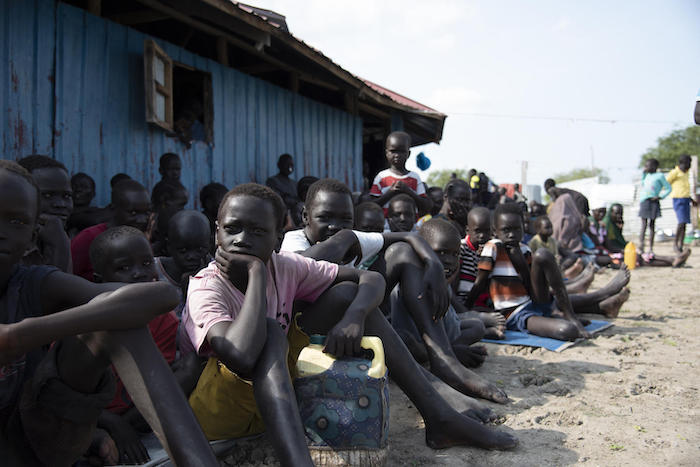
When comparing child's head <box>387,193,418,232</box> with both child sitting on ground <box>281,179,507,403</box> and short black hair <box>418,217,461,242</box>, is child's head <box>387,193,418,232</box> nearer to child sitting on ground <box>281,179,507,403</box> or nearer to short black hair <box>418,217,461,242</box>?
short black hair <box>418,217,461,242</box>

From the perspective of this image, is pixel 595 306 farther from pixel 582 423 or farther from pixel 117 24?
pixel 117 24

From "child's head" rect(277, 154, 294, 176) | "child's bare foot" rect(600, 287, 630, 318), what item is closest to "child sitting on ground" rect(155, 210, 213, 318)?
"child's bare foot" rect(600, 287, 630, 318)

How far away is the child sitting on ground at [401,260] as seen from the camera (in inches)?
105

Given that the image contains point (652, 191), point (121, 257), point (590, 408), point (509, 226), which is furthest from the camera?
point (652, 191)

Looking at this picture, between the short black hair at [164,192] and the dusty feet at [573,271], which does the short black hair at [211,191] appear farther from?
the dusty feet at [573,271]

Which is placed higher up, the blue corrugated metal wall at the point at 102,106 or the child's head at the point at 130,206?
the blue corrugated metal wall at the point at 102,106

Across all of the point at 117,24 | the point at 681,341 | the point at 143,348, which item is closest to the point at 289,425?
the point at 143,348

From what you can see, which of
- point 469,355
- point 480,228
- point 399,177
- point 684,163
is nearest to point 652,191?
point 684,163

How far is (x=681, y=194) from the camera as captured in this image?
995 centimetres

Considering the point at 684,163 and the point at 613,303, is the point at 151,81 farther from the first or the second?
the point at 684,163

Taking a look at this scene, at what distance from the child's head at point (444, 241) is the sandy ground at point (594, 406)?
2.28ft

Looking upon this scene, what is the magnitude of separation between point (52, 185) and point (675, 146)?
135 feet

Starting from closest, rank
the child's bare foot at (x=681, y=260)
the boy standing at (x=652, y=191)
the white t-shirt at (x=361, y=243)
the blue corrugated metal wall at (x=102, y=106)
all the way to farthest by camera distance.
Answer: the white t-shirt at (x=361, y=243) < the blue corrugated metal wall at (x=102, y=106) < the child's bare foot at (x=681, y=260) < the boy standing at (x=652, y=191)

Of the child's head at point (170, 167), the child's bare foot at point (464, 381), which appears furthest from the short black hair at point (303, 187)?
the child's bare foot at point (464, 381)
